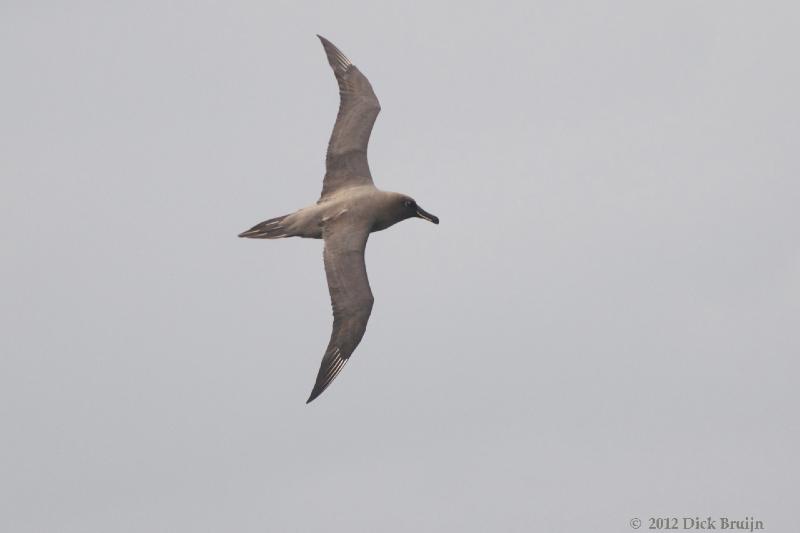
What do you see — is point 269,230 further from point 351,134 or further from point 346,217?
point 351,134

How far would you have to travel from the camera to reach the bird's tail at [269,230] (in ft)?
129

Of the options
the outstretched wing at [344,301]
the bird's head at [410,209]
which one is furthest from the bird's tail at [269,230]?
the bird's head at [410,209]

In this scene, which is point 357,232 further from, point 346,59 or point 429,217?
point 346,59

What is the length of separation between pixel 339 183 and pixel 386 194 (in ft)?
3.93

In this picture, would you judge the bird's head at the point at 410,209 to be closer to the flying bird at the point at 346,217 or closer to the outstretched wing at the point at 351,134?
the flying bird at the point at 346,217

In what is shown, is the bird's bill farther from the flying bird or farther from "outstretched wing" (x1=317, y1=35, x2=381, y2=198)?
"outstretched wing" (x1=317, y1=35, x2=381, y2=198)

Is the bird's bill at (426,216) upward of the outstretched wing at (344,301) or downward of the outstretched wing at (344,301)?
upward

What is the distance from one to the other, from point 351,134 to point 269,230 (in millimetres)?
3229

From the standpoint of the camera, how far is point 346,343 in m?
37.5

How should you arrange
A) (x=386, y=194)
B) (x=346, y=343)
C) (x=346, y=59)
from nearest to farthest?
(x=346, y=343)
(x=386, y=194)
(x=346, y=59)

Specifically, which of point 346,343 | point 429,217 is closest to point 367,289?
point 346,343

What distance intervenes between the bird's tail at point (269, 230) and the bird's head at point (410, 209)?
9.21 ft

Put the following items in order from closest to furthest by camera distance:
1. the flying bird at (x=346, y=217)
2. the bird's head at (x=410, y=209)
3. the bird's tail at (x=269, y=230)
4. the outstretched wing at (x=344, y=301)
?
the outstretched wing at (x=344, y=301) → the flying bird at (x=346, y=217) → the bird's tail at (x=269, y=230) → the bird's head at (x=410, y=209)

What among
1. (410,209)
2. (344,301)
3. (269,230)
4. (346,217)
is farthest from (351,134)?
(344,301)
